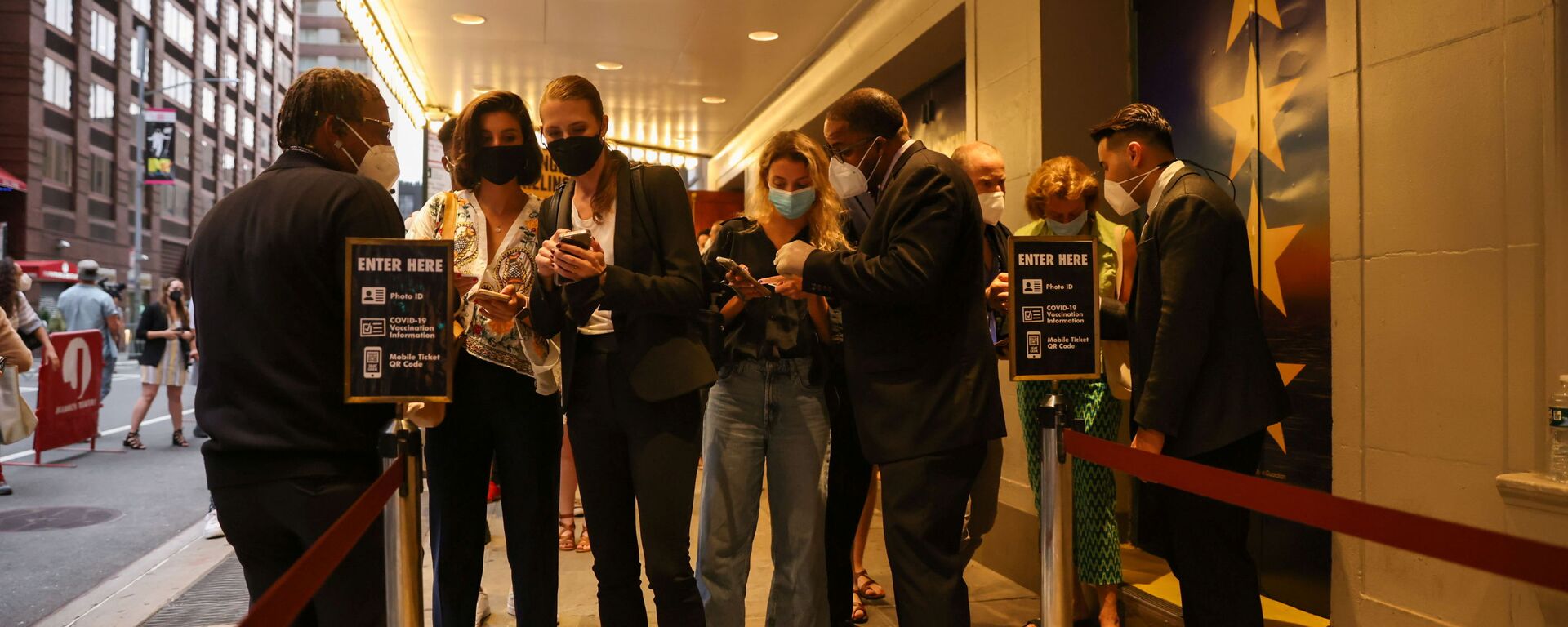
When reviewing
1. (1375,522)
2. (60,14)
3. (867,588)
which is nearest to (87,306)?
(867,588)

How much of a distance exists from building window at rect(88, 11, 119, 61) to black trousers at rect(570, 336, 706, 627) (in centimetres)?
4315

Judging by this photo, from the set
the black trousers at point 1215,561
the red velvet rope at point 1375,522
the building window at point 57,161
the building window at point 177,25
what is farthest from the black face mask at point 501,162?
the building window at point 177,25

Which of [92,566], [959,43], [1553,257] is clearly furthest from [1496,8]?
[92,566]

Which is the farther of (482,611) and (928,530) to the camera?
(482,611)

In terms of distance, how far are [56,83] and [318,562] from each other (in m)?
42.0

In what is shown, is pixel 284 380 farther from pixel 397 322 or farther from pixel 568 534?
pixel 568 534

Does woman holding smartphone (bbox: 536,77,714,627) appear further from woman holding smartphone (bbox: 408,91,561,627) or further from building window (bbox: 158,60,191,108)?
building window (bbox: 158,60,191,108)

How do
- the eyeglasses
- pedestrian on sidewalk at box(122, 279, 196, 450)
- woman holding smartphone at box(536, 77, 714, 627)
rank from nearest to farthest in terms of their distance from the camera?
woman holding smartphone at box(536, 77, 714, 627) < the eyeglasses < pedestrian on sidewalk at box(122, 279, 196, 450)

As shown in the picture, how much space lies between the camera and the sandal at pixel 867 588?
435cm

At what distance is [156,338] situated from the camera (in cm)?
951

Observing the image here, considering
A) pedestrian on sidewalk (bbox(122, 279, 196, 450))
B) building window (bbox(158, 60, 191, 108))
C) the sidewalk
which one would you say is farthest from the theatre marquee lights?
building window (bbox(158, 60, 191, 108))

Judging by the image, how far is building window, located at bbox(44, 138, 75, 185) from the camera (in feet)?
110

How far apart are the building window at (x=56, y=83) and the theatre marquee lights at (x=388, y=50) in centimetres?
3146

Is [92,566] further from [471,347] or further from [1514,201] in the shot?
[1514,201]
